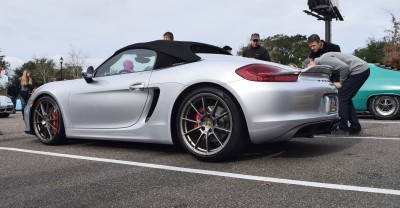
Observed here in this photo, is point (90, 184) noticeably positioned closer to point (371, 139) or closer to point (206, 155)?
point (206, 155)

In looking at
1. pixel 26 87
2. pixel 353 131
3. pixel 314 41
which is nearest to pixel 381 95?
pixel 353 131

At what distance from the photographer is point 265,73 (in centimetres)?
373

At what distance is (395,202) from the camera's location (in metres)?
2.54

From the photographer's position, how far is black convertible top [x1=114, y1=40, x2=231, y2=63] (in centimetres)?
431

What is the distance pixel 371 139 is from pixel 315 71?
5.34ft

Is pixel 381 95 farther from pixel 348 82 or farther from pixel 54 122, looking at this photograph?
pixel 54 122

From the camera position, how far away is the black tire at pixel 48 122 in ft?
17.2

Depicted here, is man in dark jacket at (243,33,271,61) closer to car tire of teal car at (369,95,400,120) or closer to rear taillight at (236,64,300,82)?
car tire of teal car at (369,95,400,120)

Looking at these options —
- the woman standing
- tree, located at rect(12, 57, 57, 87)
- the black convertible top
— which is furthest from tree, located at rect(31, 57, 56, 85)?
the black convertible top

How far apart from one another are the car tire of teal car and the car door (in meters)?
5.69

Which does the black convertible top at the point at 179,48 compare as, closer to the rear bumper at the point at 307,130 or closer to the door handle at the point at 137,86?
the door handle at the point at 137,86

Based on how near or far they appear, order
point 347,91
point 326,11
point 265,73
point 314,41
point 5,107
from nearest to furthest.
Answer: point 265,73 < point 347,91 < point 314,41 < point 5,107 < point 326,11

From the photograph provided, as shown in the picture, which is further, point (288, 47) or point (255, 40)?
point (288, 47)

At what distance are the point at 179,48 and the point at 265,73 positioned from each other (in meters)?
1.13
